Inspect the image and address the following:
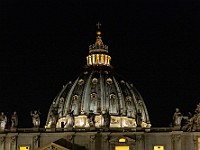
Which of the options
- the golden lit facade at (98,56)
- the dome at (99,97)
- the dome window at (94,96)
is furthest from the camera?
the golden lit facade at (98,56)

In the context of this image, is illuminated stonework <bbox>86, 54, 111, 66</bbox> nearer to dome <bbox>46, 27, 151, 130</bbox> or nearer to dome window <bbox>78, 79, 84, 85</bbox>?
dome <bbox>46, 27, 151, 130</bbox>

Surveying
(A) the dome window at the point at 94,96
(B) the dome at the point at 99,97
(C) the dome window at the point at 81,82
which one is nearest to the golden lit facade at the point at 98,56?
(B) the dome at the point at 99,97

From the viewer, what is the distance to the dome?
4833 inches

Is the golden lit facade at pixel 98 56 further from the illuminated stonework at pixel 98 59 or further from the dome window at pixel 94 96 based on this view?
the dome window at pixel 94 96

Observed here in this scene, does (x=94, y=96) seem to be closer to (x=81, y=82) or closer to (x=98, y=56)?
(x=81, y=82)

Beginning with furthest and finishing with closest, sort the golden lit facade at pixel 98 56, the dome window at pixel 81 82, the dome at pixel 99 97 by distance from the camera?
the golden lit facade at pixel 98 56 < the dome window at pixel 81 82 < the dome at pixel 99 97

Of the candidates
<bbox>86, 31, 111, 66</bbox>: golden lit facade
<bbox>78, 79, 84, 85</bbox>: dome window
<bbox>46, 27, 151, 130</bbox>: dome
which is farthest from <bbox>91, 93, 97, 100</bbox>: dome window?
<bbox>86, 31, 111, 66</bbox>: golden lit facade

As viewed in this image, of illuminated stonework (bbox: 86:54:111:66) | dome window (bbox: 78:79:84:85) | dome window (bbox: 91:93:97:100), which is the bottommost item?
dome window (bbox: 91:93:97:100)

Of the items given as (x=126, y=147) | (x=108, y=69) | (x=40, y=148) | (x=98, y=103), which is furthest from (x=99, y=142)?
(x=108, y=69)

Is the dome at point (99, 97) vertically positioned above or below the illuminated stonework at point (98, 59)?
below

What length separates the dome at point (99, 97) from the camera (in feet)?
403

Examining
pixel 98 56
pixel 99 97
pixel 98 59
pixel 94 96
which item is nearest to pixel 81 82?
pixel 94 96

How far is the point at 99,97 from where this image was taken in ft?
411

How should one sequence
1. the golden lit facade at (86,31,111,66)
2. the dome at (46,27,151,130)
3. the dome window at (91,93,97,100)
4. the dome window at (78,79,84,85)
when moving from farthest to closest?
the golden lit facade at (86,31,111,66) < the dome window at (78,79,84,85) < the dome window at (91,93,97,100) < the dome at (46,27,151,130)
